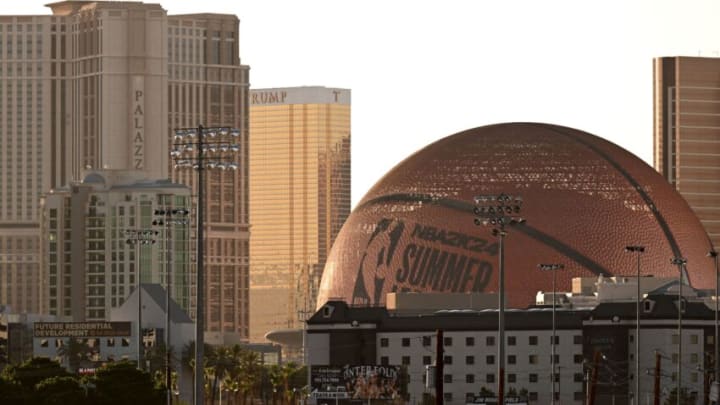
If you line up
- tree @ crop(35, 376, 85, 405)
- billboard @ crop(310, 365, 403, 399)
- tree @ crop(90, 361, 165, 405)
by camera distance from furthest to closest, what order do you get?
billboard @ crop(310, 365, 403, 399), tree @ crop(90, 361, 165, 405), tree @ crop(35, 376, 85, 405)

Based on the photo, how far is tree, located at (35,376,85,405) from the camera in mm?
127812

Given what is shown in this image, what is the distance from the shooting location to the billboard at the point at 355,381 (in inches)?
6673

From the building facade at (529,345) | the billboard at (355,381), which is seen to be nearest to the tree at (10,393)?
the billboard at (355,381)

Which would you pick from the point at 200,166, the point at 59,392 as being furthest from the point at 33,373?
the point at 200,166

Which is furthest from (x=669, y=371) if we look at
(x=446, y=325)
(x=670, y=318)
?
(x=446, y=325)

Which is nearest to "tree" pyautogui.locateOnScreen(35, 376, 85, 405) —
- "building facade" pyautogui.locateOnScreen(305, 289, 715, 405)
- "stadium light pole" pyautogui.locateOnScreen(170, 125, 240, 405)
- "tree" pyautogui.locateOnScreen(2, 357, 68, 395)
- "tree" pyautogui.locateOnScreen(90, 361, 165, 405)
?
"tree" pyautogui.locateOnScreen(90, 361, 165, 405)

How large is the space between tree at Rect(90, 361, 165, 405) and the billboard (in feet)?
92.4

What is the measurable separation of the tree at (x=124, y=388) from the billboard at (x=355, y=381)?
92.4ft

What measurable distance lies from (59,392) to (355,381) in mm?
44242

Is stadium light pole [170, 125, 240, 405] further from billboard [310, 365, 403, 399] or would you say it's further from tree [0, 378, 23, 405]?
billboard [310, 365, 403, 399]

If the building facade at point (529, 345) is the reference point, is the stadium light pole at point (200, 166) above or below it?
above

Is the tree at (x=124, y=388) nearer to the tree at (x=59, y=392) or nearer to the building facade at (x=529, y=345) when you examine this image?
the tree at (x=59, y=392)

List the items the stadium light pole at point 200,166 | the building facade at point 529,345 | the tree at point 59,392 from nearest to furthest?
the stadium light pole at point 200,166
the tree at point 59,392
the building facade at point 529,345

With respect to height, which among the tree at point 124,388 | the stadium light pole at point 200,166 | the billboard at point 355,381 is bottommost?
the billboard at point 355,381
